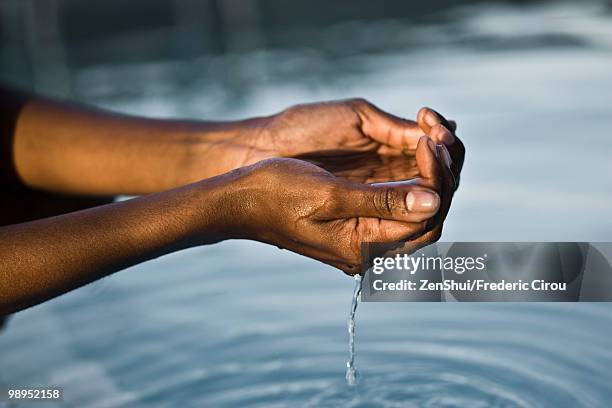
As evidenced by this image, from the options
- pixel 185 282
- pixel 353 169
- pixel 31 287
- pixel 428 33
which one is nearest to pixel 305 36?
pixel 428 33

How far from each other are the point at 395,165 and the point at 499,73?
2.43m

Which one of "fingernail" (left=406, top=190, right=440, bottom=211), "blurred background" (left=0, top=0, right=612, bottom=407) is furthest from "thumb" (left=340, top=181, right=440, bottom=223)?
"blurred background" (left=0, top=0, right=612, bottom=407)

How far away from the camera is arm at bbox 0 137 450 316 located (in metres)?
1.48

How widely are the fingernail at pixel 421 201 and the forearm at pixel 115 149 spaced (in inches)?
21.4

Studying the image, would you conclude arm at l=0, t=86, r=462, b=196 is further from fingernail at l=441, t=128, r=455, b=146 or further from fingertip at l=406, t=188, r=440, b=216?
fingertip at l=406, t=188, r=440, b=216

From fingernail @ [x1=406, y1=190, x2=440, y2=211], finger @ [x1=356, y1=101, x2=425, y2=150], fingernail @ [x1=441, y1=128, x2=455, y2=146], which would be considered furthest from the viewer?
finger @ [x1=356, y1=101, x2=425, y2=150]

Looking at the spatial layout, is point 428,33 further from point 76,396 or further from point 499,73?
point 76,396

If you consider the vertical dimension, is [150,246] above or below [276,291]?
below

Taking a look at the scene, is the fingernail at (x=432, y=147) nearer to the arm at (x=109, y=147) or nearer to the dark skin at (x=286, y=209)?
the dark skin at (x=286, y=209)

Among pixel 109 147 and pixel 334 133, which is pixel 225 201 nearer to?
pixel 334 133

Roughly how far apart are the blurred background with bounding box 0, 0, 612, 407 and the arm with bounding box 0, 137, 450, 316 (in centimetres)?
38

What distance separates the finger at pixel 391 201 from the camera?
143 centimetres

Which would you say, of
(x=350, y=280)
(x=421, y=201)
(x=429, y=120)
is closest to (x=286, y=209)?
(x=421, y=201)

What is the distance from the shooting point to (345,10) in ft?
19.4
